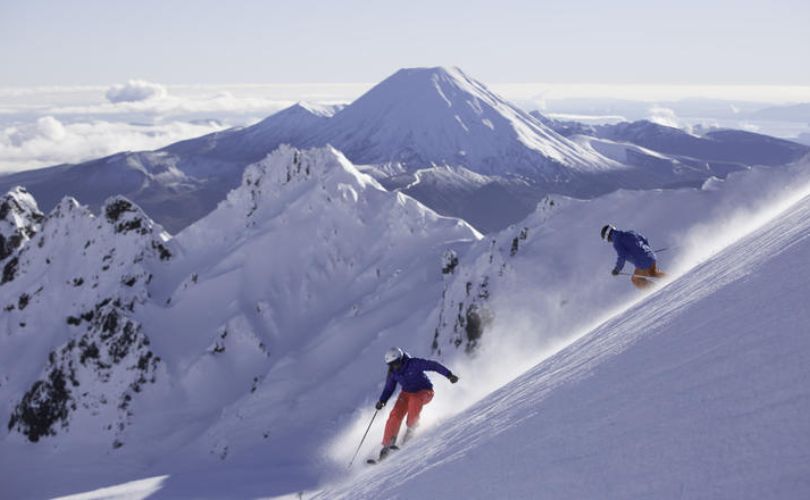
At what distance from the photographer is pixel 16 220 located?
78812 mm

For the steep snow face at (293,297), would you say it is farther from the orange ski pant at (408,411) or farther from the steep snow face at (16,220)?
the orange ski pant at (408,411)

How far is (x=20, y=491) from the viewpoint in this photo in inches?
2048

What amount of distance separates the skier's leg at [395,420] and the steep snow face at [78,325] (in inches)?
1765

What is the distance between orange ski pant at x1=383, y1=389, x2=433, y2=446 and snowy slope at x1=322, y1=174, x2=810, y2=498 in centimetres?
329

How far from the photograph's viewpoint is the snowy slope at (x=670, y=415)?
614cm

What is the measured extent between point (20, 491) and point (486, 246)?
129ft

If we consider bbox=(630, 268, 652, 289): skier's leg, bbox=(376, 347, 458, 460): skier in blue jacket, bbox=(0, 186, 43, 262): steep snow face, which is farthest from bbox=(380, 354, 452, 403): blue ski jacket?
bbox=(0, 186, 43, 262): steep snow face

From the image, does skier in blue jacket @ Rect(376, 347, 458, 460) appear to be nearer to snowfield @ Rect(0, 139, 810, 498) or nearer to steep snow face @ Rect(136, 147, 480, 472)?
snowfield @ Rect(0, 139, 810, 498)

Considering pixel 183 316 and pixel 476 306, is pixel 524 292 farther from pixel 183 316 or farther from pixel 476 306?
pixel 183 316

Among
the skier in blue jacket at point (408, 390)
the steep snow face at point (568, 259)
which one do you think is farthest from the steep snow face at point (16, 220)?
the skier in blue jacket at point (408, 390)

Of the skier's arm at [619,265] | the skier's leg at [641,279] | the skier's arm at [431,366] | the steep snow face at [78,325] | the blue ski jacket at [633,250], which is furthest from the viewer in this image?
the steep snow face at [78,325]

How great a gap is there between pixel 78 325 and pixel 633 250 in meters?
55.1

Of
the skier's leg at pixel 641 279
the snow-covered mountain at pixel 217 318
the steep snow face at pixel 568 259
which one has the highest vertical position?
the snow-covered mountain at pixel 217 318

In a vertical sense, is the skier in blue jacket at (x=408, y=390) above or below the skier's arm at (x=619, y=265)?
below
